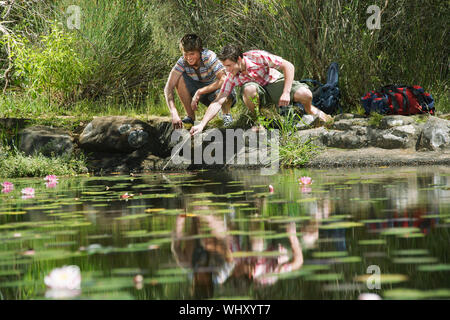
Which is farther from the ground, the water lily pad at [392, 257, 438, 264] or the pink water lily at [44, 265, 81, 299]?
the water lily pad at [392, 257, 438, 264]

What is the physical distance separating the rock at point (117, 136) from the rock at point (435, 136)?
3.43m

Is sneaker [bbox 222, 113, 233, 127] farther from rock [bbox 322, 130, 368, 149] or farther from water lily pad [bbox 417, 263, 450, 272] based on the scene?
water lily pad [bbox 417, 263, 450, 272]

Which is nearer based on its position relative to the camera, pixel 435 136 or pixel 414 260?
pixel 414 260

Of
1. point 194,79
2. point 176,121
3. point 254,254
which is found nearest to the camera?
point 254,254

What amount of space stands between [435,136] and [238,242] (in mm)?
4670

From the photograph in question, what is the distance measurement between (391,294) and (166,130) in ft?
21.6

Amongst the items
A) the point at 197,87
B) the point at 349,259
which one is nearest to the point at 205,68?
the point at 197,87

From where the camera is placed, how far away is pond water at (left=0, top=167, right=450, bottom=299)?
206 cm

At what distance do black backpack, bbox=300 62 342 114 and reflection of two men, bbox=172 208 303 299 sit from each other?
17.0ft

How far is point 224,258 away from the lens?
246 centimetres

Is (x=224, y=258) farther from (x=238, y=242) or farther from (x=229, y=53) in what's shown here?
(x=229, y=53)

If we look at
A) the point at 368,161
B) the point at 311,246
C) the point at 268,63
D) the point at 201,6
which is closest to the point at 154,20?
the point at 201,6

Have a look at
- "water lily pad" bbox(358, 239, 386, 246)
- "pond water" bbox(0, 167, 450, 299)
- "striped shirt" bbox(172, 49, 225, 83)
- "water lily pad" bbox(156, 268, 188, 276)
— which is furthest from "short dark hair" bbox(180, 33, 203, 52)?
"water lily pad" bbox(156, 268, 188, 276)

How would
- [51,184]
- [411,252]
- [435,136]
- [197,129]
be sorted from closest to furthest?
[411,252] → [51,184] → [197,129] → [435,136]
